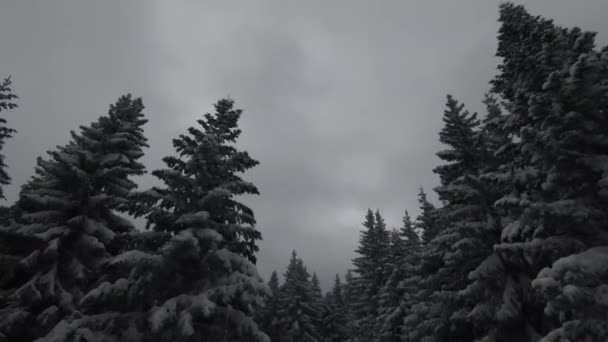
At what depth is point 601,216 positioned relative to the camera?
863 cm

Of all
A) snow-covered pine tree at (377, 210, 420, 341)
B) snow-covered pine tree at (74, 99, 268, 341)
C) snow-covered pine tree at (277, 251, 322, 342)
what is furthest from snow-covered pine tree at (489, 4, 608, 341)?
snow-covered pine tree at (277, 251, 322, 342)

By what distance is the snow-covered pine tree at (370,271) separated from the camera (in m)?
33.6

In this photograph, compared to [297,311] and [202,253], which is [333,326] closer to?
[297,311]

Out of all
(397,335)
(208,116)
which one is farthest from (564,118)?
(397,335)

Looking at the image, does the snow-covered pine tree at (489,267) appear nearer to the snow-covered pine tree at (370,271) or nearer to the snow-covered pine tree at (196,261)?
the snow-covered pine tree at (196,261)

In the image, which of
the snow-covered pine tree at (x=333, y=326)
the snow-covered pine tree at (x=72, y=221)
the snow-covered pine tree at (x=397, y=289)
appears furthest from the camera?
the snow-covered pine tree at (x=333, y=326)

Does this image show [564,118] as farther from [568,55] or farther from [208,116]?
[208,116]

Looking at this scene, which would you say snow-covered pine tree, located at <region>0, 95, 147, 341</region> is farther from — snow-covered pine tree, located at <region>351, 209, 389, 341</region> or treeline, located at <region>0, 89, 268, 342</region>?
snow-covered pine tree, located at <region>351, 209, 389, 341</region>

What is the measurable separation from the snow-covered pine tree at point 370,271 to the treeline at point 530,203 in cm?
1633

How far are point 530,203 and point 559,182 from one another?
1112mm

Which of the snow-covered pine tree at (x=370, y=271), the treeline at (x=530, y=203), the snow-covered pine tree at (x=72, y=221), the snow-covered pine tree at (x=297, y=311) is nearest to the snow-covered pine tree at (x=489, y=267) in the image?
the treeline at (x=530, y=203)

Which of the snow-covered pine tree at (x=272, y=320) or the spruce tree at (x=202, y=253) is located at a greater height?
the snow-covered pine tree at (x=272, y=320)

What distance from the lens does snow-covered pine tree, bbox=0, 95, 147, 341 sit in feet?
37.3

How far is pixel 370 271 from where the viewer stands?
34.4 metres
